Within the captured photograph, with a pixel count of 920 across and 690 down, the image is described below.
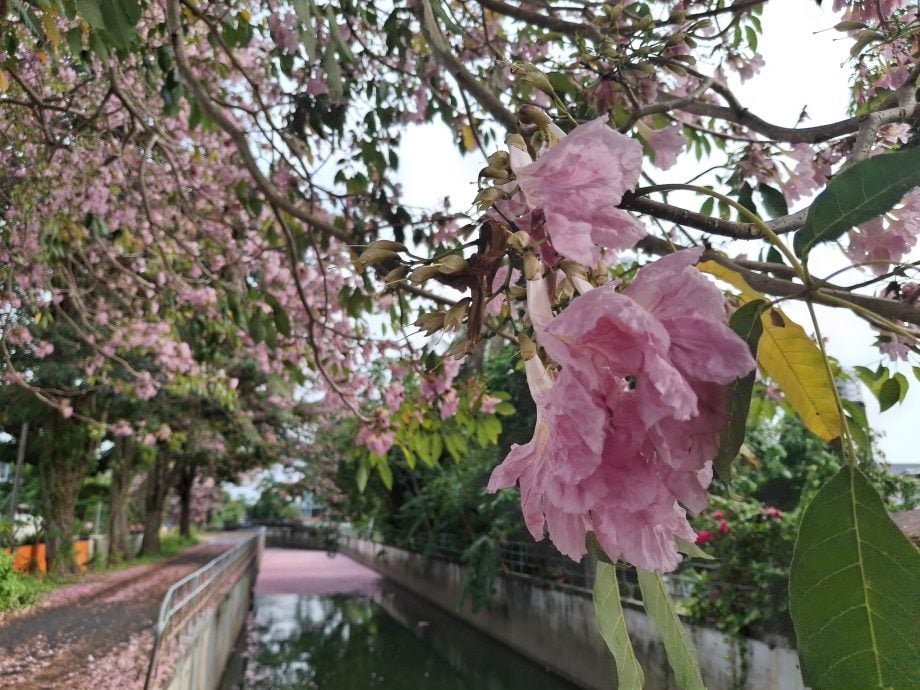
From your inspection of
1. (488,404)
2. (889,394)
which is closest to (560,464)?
(889,394)

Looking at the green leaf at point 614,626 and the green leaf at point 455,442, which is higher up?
the green leaf at point 455,442

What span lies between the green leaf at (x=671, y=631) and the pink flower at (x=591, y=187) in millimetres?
242

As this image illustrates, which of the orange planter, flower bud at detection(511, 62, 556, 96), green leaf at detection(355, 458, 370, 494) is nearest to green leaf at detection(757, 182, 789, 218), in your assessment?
flower bud at detection(511, 62, 556, 96)

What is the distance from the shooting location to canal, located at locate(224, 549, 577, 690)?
26.1 ft

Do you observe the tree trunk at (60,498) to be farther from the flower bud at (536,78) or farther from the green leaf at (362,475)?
the flower bud at (536,78)

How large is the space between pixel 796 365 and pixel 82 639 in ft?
22.4

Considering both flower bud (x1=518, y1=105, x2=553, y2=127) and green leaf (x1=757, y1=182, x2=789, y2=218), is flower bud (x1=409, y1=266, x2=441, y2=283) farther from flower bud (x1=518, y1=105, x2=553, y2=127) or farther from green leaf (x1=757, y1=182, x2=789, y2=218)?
green leaf (x1=757, y1=182, x2=789, y2=218)

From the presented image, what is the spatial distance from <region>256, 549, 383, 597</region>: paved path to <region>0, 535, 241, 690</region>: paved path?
7919 mm

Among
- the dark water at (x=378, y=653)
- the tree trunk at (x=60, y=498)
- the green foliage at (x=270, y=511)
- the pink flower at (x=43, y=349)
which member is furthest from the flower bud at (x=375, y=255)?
the green foliage at (x=270, y=511)

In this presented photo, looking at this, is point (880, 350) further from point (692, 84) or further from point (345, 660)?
point (345, 660)

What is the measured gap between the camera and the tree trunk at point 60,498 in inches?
388

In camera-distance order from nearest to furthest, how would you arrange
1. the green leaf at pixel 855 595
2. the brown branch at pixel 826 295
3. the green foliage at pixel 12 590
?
1. the green leaf at pixel 855 595
2. the brown branch at pixel 826 295
3. the green foliage at pixel 12 590

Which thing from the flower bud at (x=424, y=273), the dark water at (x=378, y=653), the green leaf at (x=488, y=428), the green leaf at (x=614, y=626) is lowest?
the dark water at (x=378, y=653)

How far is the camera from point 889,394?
1.12 meters
